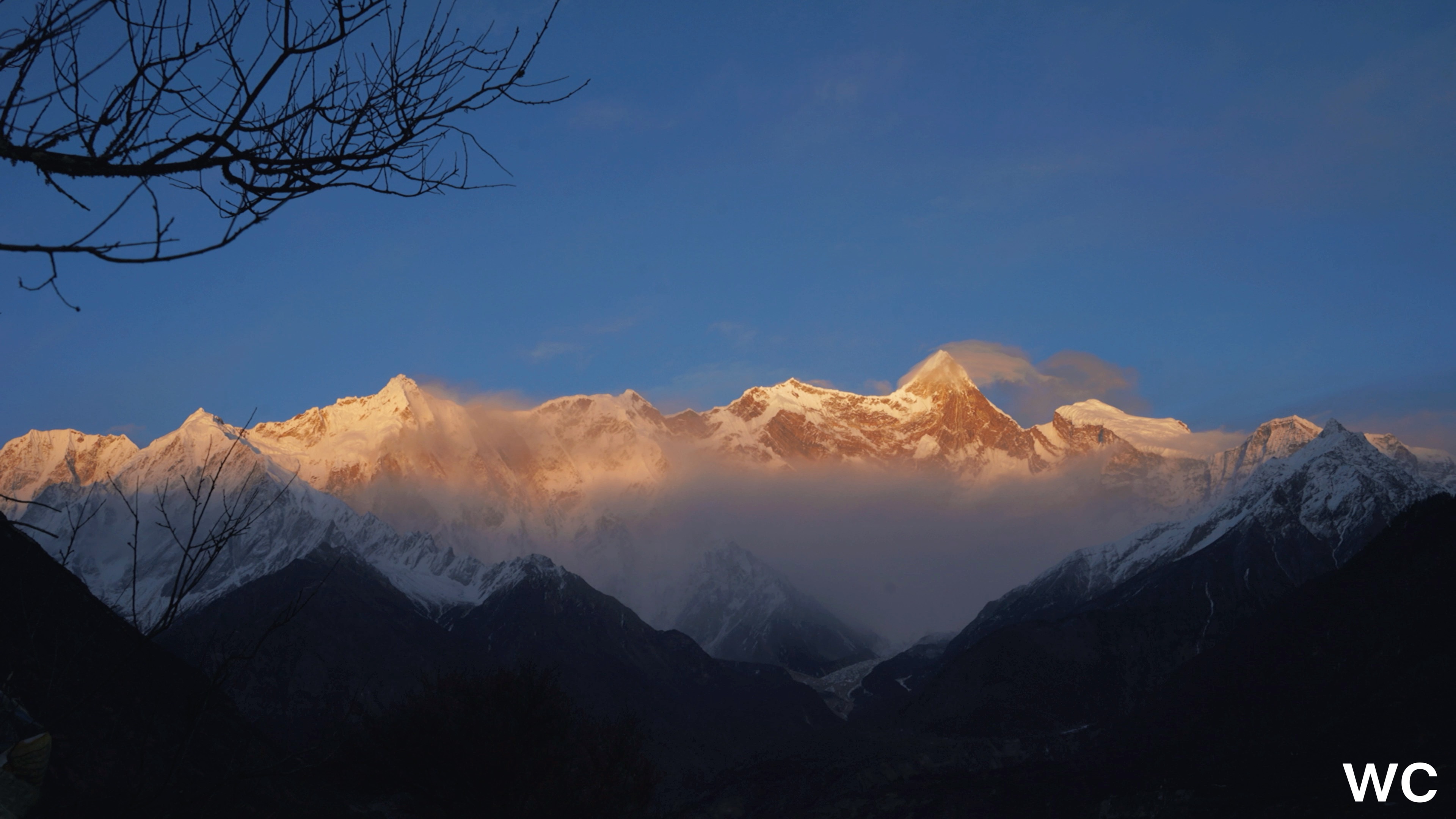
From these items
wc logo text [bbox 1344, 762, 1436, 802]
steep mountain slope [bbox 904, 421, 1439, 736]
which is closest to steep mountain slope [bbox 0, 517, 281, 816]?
wc logo text [bbox 1344, 762, 1436, 802]

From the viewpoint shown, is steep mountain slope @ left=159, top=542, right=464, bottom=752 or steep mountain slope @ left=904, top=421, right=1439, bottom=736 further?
steep mountain slope @ left=904, top=421, right=1439, bottom=736

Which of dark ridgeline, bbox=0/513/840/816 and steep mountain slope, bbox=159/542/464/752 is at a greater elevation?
steep mountain slope, bbox=159/542/464/752

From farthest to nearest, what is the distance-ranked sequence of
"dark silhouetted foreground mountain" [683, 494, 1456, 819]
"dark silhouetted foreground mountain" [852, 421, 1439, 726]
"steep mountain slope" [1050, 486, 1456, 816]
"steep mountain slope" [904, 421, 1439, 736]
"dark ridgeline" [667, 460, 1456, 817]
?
"steep mountain slope" [904, 421, 1439, 736] < "dark silhouetted foreground mountain" [852, 421, 1439, 726] < "dark ridgeline" [667, 460, 1456, 817] < "dark silhouetted foreground mountain" [683, 494, 1456, 819] < "steep mountain slope" [1050, 486, 1456, 816]

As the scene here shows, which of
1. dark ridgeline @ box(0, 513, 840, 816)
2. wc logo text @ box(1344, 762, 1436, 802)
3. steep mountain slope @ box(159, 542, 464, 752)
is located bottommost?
wc logo text @ box(1344, 762, 1436, 802)

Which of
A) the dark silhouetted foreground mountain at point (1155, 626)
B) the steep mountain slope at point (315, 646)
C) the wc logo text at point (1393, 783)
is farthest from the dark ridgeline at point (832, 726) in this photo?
the wc logo text at point (1393, 783)

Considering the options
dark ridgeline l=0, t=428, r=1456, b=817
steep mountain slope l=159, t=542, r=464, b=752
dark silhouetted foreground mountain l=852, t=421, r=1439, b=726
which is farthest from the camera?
dark silhouetted foreground mountain l=852, t=421, r=1439, b=726

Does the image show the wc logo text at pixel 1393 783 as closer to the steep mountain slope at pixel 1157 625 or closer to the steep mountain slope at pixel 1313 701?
the steep mountain slope at pixel 1313 701

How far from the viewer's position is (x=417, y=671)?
16812 centimetres

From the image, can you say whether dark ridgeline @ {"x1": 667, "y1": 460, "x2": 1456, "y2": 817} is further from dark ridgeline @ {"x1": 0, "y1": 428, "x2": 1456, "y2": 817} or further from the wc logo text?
the wc logo text

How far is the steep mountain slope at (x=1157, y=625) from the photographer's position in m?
170

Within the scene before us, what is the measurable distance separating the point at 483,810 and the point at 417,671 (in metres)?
128

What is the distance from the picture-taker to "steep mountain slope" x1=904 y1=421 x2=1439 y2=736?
557 ft

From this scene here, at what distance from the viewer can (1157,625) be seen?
177375 millimetres

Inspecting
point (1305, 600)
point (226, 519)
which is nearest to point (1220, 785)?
point (1305, 600)
